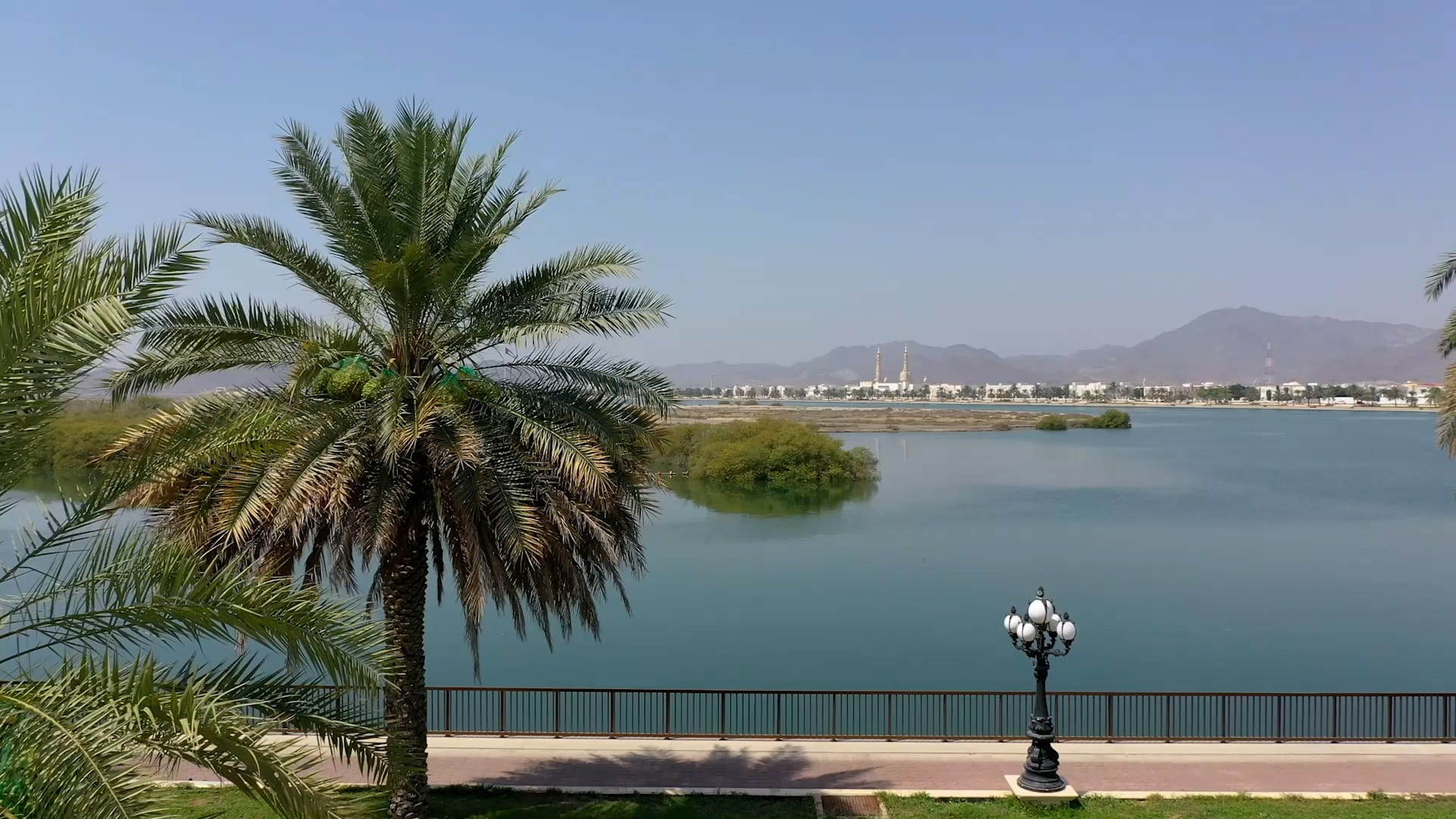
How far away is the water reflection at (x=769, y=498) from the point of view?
59.9 meters

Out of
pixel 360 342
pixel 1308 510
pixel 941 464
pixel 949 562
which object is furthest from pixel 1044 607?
pixel 941 464

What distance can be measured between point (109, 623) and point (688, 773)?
388 inches

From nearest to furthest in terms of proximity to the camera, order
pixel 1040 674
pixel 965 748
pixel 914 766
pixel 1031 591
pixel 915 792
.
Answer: pixel 915 792 → pixel 1040 674 → pixel 914 766 → pixel 965 748 → pixel 1031 591

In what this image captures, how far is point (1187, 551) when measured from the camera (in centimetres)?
4578

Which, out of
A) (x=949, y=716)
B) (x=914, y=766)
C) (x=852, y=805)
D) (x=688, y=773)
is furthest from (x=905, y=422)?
(x=852, y=805)

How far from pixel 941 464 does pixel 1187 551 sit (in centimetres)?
5098

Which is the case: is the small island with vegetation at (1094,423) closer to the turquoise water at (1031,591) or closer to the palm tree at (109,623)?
the turquoise water at (1031,591)

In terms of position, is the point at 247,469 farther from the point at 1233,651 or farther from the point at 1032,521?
the point at 1032,521

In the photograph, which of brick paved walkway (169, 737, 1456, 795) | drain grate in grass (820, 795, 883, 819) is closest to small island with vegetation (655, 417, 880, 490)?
brick paved walkway (169, 737, 1456, 795)

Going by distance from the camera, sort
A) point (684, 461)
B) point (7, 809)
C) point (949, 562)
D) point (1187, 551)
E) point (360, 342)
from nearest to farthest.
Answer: point (7, 809) → point (360, 342) → point (949, 562) → point (1187, 551) → point (684, 461)

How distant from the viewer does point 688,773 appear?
1441 centimetres

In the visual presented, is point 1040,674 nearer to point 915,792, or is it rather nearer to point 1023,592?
point 915,792

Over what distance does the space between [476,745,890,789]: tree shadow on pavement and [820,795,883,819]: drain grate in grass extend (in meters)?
0.66

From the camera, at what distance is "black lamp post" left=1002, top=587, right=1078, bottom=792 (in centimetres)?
1334
